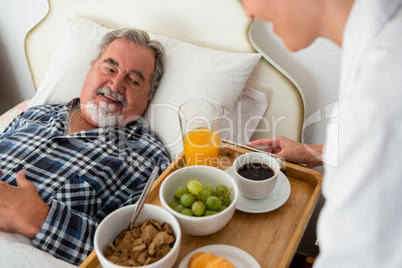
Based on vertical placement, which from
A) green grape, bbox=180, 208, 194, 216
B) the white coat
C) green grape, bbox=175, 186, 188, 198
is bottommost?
green grape, bbox=180, 208, 194, 216

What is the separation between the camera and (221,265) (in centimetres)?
84

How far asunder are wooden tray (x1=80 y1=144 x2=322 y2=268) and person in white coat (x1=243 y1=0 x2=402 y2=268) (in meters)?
0.40

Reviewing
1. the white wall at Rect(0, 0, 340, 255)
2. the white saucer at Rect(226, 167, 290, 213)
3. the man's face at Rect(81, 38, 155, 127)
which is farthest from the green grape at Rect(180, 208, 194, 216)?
the white wall at Rect(0, 0, 340, 255)

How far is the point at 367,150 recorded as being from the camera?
0.47m

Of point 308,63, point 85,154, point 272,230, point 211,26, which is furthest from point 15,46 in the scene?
point 272,230

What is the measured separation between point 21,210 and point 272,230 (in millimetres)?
765

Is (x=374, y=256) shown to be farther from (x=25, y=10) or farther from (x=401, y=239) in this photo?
(x=25, y=10)

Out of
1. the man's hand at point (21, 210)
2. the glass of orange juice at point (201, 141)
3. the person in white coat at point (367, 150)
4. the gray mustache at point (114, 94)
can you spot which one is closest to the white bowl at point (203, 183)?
the glass of orange juice at point (201, 141)

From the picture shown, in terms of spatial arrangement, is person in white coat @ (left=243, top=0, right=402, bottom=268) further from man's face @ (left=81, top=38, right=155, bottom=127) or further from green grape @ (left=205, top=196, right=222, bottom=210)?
man's face @ (left=81, top=38, right=155, bottom=127)

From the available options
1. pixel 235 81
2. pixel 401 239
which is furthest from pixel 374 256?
pixel 235 81

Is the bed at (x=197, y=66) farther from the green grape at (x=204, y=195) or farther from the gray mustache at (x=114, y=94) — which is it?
the green grape at (x=204, y=195)

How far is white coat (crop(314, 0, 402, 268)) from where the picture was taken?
1.55 ft

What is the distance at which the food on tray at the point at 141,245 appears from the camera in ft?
2.68

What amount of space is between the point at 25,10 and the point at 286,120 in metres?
1.58
